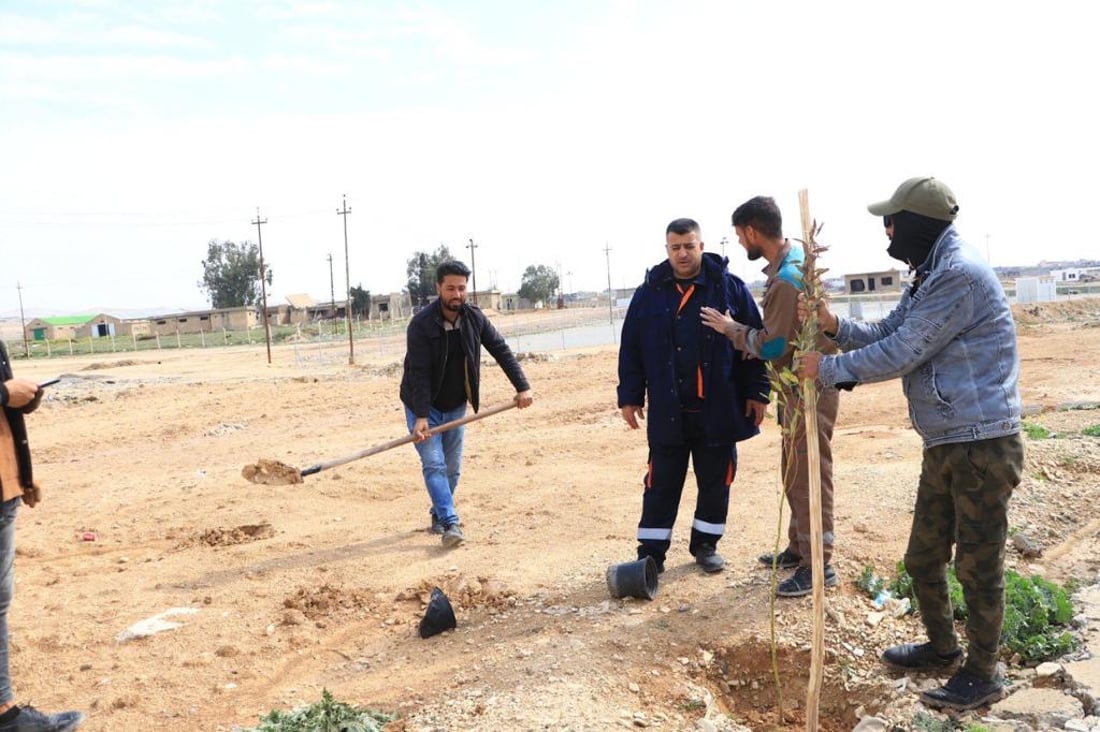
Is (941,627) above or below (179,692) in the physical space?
above

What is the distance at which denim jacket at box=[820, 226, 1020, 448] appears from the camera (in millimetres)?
3266

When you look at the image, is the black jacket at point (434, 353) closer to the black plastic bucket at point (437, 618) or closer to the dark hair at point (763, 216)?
the black plastic bucket at point (437, 618)

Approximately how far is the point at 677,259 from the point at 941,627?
220 cm

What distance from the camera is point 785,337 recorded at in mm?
4117

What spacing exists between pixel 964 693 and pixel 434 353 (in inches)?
152

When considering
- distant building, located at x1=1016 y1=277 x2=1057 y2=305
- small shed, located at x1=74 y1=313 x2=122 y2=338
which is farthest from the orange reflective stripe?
Answer: small shed, located at x1=74 y1=313 x2=122 y2=338

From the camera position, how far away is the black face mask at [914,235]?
11.3ft

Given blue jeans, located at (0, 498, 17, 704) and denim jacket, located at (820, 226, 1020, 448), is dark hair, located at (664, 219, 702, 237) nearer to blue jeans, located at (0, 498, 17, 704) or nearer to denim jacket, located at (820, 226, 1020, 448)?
denim jacket, located at (820, 226, 1020, 448)

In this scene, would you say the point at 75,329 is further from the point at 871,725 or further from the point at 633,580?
the point at 871,725

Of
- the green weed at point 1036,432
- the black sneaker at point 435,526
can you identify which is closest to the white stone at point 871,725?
the black sneaker at point 435,526

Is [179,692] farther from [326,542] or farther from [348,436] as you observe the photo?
[348,436]

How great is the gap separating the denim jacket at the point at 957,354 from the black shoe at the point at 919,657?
112 centimetres

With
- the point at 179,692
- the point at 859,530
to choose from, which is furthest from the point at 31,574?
the point at 859,530

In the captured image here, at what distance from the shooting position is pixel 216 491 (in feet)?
27.2
